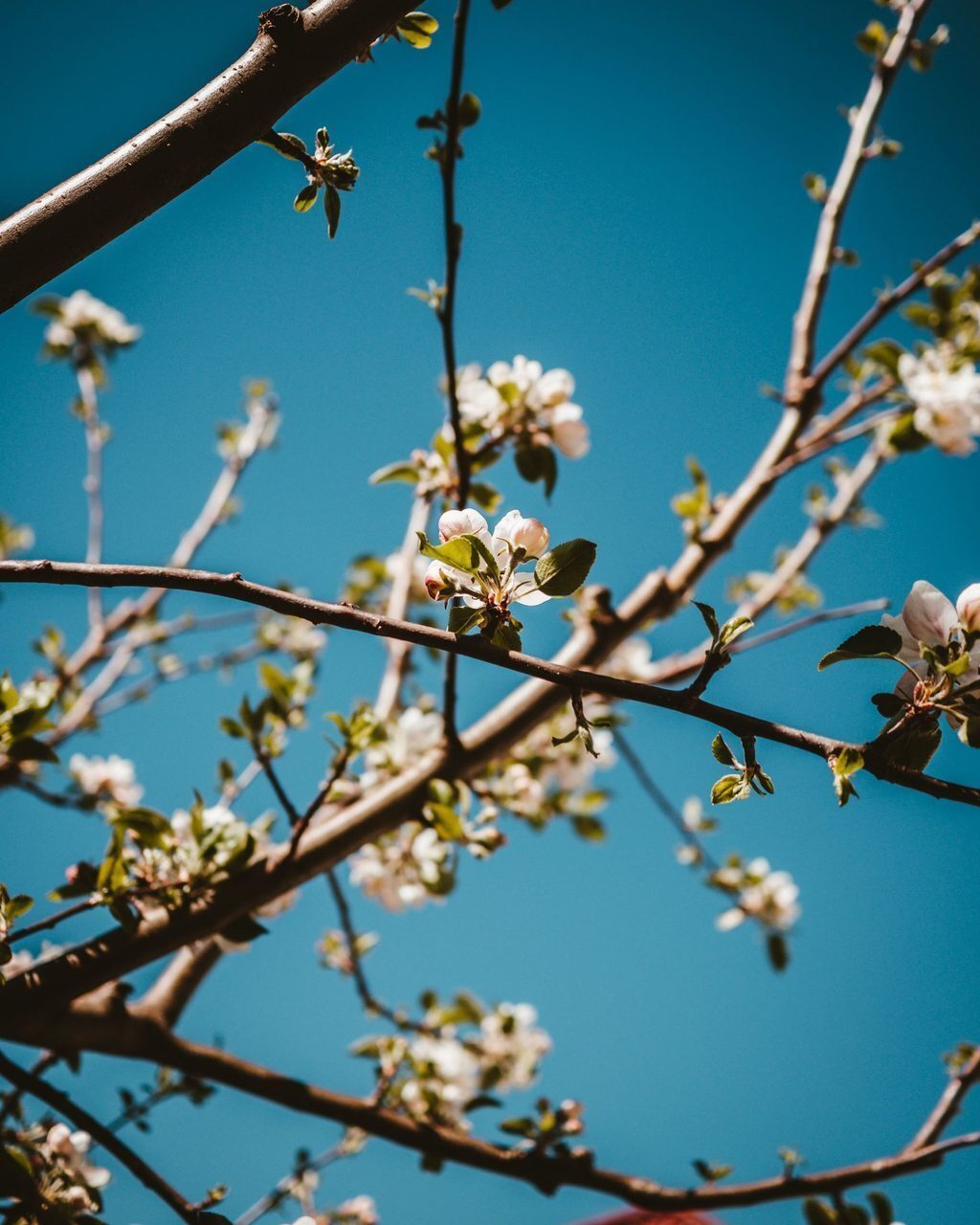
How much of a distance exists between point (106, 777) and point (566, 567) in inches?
106

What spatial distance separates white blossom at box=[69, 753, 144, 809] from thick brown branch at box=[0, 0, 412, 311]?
99.2 inches

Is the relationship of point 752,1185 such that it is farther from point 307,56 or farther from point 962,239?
point 962,239

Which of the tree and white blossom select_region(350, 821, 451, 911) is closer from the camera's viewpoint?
the tree

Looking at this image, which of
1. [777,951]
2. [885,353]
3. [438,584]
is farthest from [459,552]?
[777,951]

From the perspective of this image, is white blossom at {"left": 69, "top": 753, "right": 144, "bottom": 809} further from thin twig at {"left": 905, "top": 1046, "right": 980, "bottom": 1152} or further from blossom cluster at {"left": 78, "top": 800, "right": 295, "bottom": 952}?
thin twig at {"left": 905, "top": 1046, "right": 980, "bottom": 1152}

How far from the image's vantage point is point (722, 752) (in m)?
0.86

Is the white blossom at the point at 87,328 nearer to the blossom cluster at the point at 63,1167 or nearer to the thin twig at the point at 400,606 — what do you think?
the thin twig at the point at 400,606

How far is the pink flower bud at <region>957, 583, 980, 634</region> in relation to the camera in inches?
34.9

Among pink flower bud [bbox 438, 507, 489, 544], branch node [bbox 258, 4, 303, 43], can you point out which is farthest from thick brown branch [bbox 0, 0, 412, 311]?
pink flower bud [bbox 438, 507, 489, 544]

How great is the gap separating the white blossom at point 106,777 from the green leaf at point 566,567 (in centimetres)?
258

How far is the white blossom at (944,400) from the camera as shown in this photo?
7.11ft

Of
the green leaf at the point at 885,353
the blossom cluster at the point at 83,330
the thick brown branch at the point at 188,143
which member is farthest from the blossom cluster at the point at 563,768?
the blossom cluster at the point at 83,330

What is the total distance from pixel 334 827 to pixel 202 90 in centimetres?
129

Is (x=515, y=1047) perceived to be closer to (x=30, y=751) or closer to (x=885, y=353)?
(x=30, y=751)
